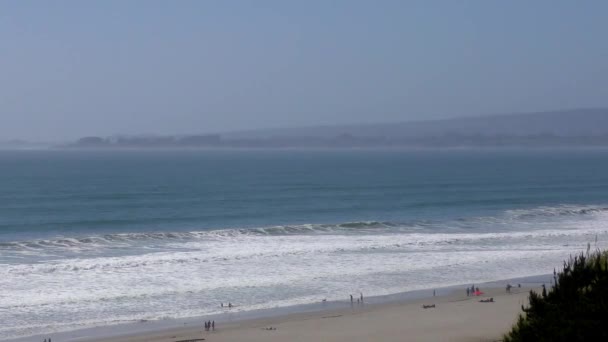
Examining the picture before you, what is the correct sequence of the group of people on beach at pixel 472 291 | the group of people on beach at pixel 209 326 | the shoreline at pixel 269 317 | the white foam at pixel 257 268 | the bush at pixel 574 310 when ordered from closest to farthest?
the bush at pixel 574 310 < the shoreline at pixel 269 317 < the group of people on beach at pixel 209 326 < the white foam at pixel 257 268 < the group of people on beach at pixel 472 291

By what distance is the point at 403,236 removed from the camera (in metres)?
44.0

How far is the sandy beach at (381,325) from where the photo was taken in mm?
23016

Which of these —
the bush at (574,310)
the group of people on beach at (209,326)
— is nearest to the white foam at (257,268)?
the group of people on beach at (209,326)

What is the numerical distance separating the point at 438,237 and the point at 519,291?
44.2 feet

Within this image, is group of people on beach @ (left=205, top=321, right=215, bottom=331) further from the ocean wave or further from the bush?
the ocean wave

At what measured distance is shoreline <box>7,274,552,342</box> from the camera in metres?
23.0

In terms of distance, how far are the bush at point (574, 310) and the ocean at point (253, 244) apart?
13.8m

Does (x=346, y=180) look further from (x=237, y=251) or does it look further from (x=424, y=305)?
(x=424, y=305)

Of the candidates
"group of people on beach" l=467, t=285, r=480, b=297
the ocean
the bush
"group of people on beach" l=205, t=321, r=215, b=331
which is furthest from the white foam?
the bush

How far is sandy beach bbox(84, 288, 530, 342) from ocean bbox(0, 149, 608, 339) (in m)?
2.07

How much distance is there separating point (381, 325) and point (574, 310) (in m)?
12.2

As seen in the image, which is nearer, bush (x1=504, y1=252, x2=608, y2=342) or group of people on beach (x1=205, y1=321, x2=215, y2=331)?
bush (x1=504, y1=252, x2=608, y2=342)

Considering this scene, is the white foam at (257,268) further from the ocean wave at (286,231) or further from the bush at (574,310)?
the bush at (574,310)

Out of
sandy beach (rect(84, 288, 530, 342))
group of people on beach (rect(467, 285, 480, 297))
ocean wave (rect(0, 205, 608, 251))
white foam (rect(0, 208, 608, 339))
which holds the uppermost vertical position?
ocean wave (rect(0, 205, 608, 251))
